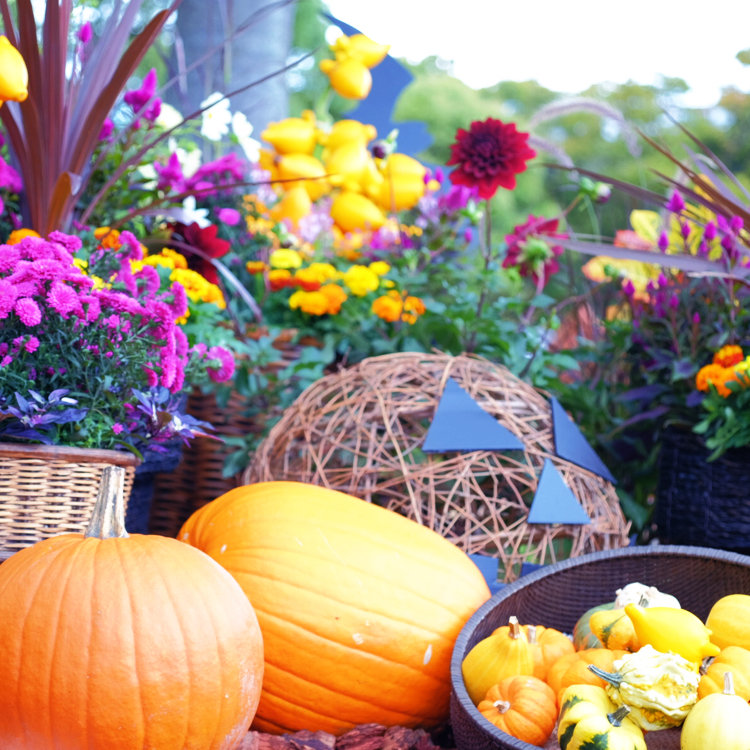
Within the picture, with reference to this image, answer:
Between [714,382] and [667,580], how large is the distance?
558mm

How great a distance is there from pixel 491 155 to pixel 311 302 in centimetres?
64

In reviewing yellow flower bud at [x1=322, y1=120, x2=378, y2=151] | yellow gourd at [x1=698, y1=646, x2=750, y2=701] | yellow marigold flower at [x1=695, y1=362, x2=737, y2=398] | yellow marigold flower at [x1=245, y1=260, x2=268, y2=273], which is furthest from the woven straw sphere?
yellow flower bud at [x1=322, y1=120, x2=378, y2=151]

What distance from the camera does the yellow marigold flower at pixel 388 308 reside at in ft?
7.30

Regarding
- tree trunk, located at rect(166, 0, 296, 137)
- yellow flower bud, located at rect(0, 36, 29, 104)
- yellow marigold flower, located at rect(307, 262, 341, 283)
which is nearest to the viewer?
yellow flower bud, located at rect(0, 36, 29, 104)

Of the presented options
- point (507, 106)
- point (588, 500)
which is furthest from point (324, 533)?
point (507, 106)

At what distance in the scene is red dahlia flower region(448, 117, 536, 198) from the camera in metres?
1.94

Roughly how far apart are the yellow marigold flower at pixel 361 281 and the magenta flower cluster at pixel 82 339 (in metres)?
0.84

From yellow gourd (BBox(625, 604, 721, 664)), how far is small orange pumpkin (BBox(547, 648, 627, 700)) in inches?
2.8

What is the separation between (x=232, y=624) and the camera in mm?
1181

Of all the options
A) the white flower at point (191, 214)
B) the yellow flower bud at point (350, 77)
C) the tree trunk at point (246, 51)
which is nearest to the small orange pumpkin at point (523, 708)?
the white flower at point (191, 214)

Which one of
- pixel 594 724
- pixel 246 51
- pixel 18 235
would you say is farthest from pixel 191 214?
pixel 246 51

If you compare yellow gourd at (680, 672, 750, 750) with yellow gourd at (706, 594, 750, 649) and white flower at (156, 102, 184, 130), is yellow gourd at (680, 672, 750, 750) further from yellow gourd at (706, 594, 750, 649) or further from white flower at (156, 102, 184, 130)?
white flower at (156, 102, 184, 130)

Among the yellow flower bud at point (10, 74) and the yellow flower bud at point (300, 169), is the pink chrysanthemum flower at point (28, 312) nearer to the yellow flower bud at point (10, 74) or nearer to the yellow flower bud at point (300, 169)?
the yellow flower bud at point (10, 74)

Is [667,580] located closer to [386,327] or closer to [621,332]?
[621,332]
